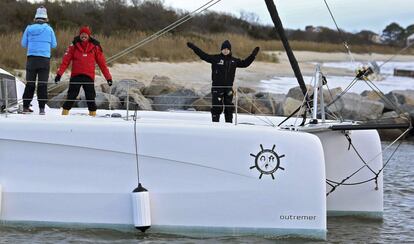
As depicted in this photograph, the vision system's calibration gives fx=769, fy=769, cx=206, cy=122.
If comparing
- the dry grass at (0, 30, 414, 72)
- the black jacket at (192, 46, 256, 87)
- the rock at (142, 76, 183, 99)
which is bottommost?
the rock at (142, 76, 183, 99)

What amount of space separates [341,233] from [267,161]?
1585 mm

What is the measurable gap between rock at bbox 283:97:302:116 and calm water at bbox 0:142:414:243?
516cm

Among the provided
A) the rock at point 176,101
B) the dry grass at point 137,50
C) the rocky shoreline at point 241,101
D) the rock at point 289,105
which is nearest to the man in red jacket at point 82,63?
the rocky shoreline at point 241,101

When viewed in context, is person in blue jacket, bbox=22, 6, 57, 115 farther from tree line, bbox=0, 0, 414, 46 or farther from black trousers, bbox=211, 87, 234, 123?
tree line, bbox=0, 0, 414, 46

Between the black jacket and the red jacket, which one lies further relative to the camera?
the black jacket

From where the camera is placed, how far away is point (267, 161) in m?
7.13

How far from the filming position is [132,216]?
280 inches

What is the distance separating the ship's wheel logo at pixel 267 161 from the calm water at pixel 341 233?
25.4 inches

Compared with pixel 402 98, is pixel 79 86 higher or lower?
higher

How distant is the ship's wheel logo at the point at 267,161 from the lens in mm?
7121

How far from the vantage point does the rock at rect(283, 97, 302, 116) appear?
16.3 m

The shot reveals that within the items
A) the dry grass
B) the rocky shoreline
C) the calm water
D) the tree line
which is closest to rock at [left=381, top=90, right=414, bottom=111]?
the rocky shoreline

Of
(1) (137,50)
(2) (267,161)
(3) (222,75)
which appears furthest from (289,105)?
(1) (137,50)

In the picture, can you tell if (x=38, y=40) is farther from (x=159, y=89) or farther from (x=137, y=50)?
(x=137, y=50)
